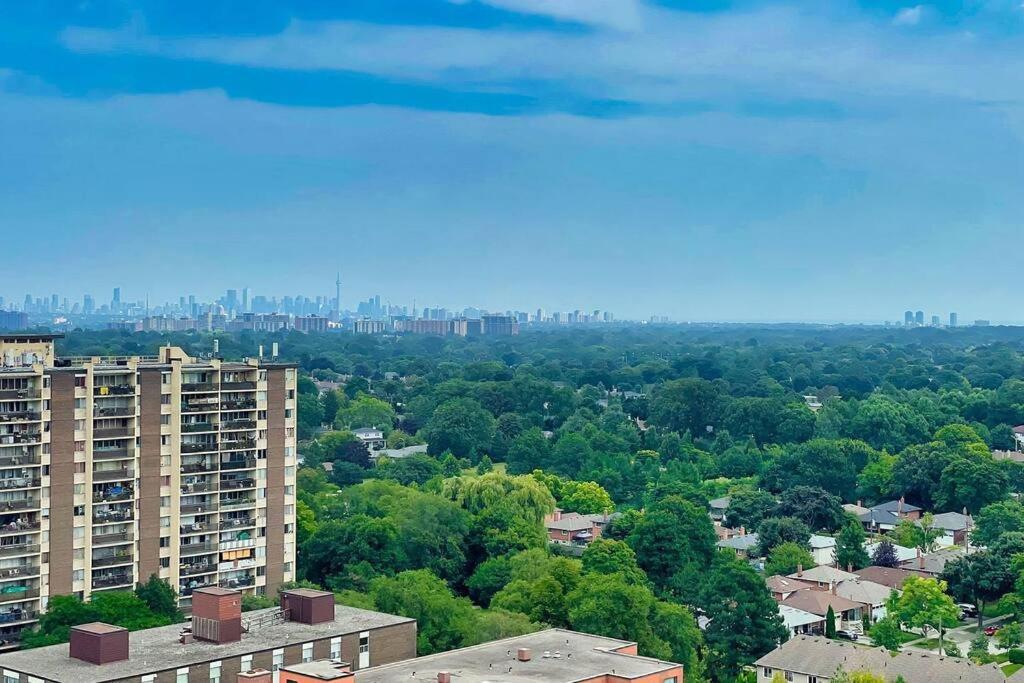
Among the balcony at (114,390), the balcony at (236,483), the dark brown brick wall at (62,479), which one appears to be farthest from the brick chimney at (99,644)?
the balcony at (236,483)

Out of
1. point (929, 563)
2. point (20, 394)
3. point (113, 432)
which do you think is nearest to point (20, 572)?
point (113, 432)

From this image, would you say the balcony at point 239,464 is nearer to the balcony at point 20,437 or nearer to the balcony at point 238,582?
the balcony at point 238,582

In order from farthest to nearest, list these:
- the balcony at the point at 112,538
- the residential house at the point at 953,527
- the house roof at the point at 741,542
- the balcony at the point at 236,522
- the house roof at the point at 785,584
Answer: the residential house at the point at 953,527, the house roof at the point at 741,542, the house roof at the point at 785,584, the balcony at the point at 236,522, the balcony at the point at 112,538

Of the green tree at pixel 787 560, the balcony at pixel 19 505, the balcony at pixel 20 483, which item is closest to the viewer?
the balcony at pixel 19 505

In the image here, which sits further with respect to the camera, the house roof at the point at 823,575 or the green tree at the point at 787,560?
the green tree at the point at 787,560

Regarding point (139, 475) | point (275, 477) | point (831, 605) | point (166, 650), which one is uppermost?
point (139, 475)

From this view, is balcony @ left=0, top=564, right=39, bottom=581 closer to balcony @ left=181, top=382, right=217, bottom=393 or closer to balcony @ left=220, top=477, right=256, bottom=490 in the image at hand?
balcony @ left=220, top=477, right=256, bottom=490

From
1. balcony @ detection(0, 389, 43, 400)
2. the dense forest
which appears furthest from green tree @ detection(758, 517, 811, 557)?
balcony @ detection(0, 389, 43, 400)

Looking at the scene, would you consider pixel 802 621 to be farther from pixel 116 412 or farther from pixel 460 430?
pixel 460 430
